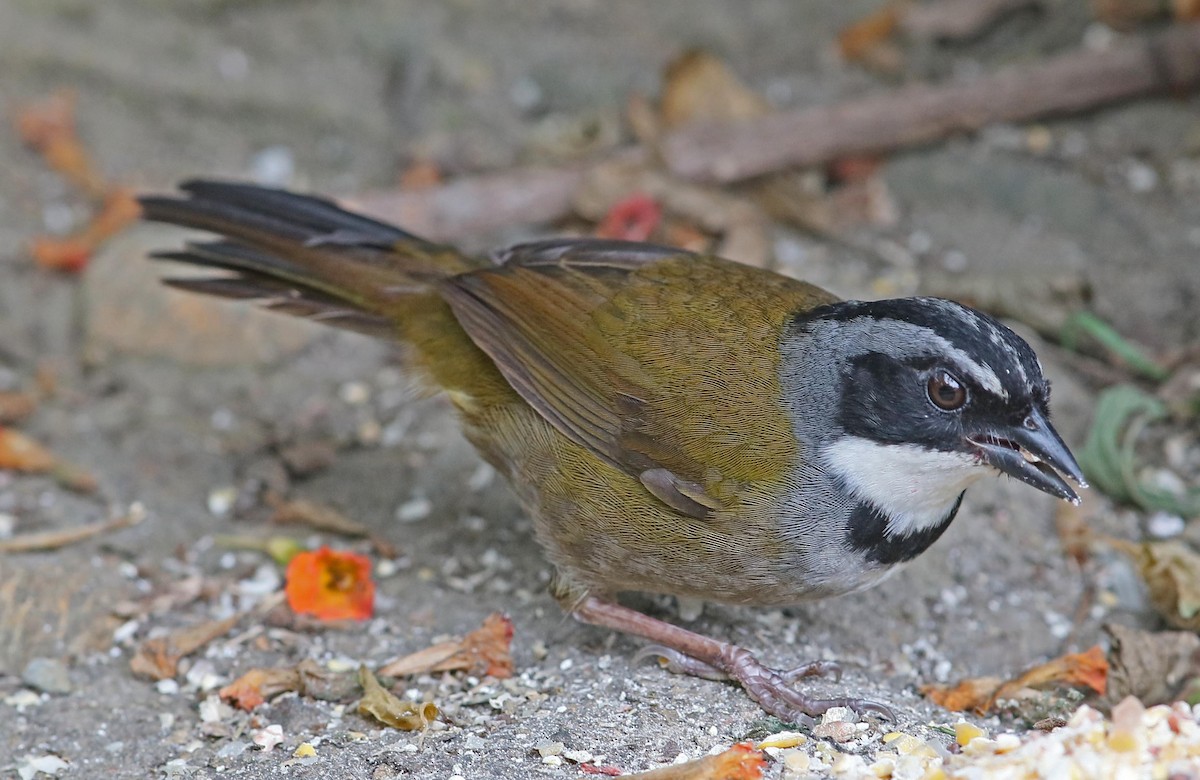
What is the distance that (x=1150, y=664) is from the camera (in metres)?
3.94

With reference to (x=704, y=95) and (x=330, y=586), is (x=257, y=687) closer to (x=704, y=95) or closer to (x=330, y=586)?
(x=330, y=586)

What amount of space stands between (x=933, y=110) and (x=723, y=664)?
3076 mm

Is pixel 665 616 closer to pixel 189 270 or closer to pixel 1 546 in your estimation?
pixel 1 546

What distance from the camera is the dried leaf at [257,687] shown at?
12.7 feet

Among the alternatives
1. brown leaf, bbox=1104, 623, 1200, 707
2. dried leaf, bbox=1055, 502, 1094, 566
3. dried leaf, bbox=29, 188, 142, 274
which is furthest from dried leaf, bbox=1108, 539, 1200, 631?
dried leaf, bbox=29, 188, 142, 274

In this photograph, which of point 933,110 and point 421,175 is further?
point 421,175

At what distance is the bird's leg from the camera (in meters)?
3.61

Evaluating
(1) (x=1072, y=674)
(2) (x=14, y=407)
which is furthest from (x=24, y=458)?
(1) (x=1072, y=674)

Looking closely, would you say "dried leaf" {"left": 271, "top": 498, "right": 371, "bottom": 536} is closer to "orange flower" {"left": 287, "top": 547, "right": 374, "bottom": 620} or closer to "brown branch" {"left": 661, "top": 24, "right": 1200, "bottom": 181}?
"orange flower" {"left": 287, "top": 547, "right": 374, "bottom": 620}

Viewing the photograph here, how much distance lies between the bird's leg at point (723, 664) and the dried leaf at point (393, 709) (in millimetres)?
618

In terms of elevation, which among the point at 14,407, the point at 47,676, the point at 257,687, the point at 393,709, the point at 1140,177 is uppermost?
the point at 1140,177

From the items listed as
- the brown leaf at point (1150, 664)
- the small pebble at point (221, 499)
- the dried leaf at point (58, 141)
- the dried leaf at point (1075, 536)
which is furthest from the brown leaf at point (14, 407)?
the brown leaf at point (1150, 664)

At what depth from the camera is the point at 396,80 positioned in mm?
6531

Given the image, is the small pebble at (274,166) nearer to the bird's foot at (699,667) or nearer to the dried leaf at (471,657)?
the dried leaf at (471,657)
